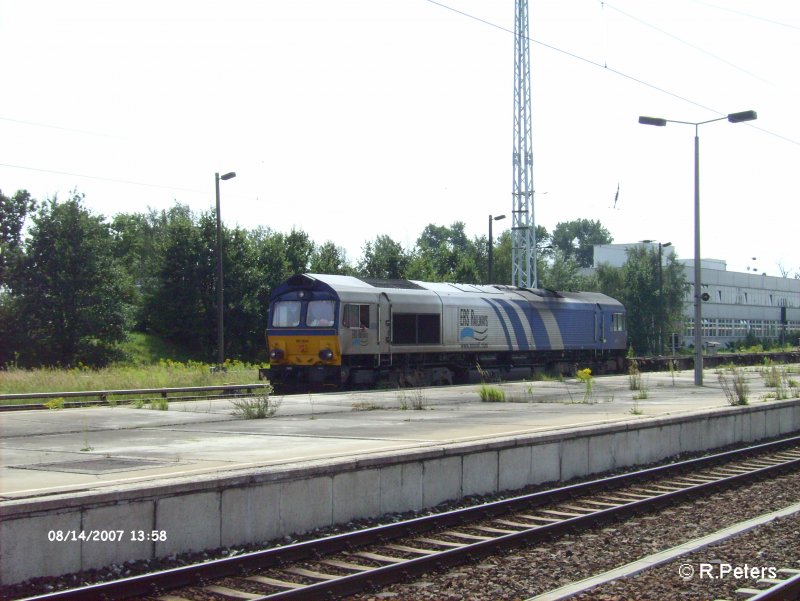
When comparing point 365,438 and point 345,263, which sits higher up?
point 345,263

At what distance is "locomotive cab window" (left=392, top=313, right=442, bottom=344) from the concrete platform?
697 centimetres

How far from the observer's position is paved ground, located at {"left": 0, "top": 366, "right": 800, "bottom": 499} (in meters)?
8.95

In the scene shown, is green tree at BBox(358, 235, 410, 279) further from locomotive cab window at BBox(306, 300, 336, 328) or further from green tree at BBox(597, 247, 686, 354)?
locomotive cab window at BBox(306, 300, 336, 328)

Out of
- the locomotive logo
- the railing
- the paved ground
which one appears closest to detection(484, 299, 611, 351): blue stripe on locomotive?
the locomotive logo

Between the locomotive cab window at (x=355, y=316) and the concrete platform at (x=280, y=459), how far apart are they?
17.7 ft

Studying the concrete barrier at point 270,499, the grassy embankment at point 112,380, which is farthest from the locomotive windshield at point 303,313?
the concrete barrier at point 270,499

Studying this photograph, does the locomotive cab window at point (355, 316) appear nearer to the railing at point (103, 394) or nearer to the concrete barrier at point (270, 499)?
the railing at point (103, 394)

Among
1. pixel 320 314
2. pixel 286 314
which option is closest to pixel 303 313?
pixel 320 314

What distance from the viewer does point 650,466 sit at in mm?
13352

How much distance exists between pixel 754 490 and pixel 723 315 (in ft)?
250

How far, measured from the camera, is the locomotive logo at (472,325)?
2838cm

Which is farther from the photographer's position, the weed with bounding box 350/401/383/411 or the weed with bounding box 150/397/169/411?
the weed with bounding box 350/401/383/411

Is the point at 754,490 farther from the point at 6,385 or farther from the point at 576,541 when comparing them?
the point at 6,385

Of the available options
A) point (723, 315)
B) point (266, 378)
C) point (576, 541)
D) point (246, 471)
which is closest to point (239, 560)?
point (246, 471)
